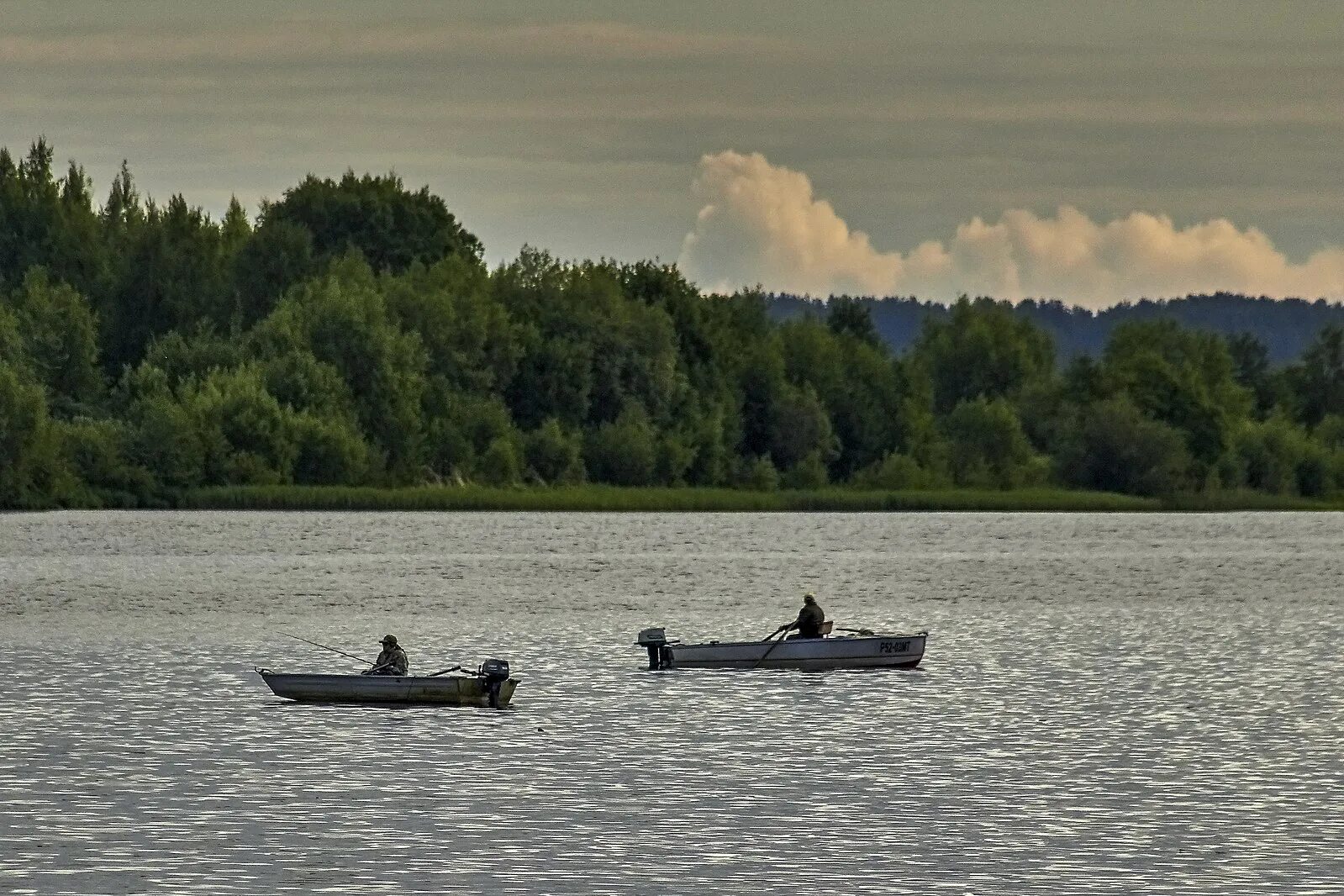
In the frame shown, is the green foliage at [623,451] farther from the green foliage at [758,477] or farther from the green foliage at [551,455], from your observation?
the green foliage at [758,477]

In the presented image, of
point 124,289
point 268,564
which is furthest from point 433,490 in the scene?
point 268,564

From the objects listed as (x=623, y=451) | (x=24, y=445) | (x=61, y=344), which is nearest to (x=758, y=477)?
(x=623, y=451)

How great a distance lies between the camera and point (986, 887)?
26031mm

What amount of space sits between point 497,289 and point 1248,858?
141 meters

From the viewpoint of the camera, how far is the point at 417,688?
4209cm

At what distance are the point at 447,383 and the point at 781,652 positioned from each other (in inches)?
4272

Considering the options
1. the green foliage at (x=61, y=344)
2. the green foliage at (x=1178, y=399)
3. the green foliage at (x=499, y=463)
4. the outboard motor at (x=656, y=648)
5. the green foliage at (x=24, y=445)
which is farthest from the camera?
the green foliage at (x=1178, y=399)

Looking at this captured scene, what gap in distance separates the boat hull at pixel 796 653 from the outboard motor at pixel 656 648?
0.09 metres

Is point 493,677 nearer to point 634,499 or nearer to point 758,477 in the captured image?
point 634,499

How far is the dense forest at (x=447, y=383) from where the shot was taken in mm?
144125

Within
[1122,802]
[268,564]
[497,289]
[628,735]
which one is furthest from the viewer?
[497,289]

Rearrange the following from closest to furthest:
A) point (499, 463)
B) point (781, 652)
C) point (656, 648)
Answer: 1. point (656, 648)
2. point (781, 652)
3. point (499, 463)

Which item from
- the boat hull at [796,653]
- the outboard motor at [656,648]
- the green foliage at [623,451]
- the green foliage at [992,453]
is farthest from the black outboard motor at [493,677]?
the green foliage at [992,453]

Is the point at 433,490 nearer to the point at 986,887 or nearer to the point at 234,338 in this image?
the point at 234,338
